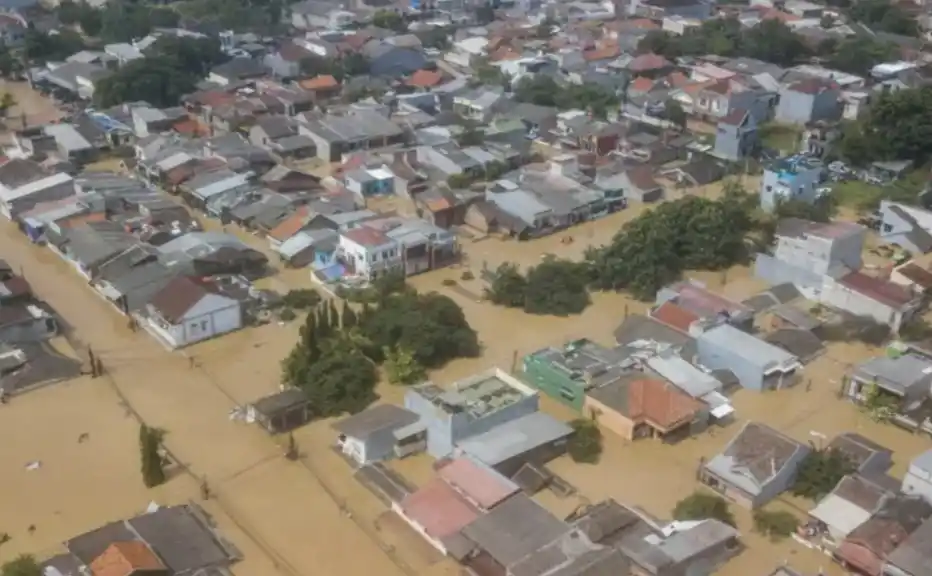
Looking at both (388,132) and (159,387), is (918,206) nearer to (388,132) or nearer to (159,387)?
(388,132)

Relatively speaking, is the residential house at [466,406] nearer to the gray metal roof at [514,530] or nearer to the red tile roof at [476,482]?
the red tile roof at [476,482]

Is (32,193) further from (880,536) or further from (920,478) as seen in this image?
(920,478)

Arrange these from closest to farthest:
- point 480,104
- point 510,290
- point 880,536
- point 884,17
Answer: point 880,536, point 510,290, point 480,104, point 884,17

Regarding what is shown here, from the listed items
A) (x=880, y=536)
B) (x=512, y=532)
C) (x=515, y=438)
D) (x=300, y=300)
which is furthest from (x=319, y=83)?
(x=880, y=536)

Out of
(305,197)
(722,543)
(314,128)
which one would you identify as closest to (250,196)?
(305,197)

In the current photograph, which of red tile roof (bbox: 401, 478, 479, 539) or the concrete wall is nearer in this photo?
red tile roof (bbox: 401, 478, 479, 539)

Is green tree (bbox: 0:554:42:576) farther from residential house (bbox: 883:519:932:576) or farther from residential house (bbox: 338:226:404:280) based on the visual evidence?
residential house (bbox: 883:519:932:576)

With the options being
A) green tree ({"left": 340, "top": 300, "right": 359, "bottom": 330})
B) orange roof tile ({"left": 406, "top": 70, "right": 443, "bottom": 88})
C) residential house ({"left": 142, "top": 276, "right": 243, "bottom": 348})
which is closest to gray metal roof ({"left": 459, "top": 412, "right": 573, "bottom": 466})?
green tree ({"left": 340, "top": 300, "right": 359, "bottom": 330})
